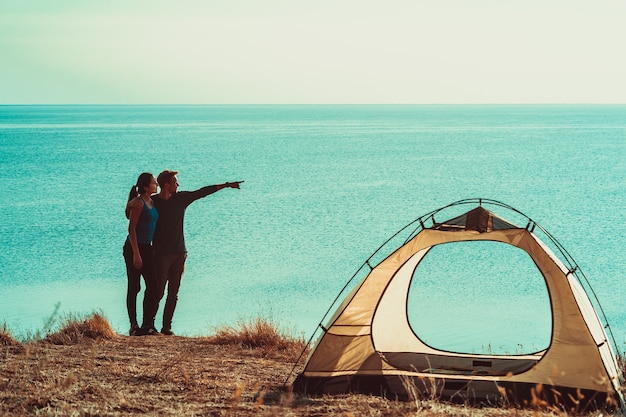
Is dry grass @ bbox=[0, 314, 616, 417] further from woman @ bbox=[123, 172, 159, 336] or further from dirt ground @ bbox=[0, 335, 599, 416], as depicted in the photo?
woman @ bbox=[123, 172, 159, 336]

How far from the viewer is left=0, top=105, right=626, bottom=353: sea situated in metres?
18.4

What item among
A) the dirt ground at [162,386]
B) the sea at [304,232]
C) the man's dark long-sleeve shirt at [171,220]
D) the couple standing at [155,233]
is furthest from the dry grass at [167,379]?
the man's dark long-sleeve shirt at [171,220]

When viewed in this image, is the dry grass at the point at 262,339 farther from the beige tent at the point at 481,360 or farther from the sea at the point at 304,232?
the beige tent at the point at 481,360

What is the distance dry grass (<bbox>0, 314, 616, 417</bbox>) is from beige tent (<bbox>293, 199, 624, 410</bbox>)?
0.49m

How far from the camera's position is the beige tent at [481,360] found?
7133 millimetres

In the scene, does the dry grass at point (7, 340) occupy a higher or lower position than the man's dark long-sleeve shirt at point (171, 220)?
lower

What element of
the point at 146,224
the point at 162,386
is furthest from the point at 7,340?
the point at 162,386

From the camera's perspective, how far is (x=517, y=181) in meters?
49.9

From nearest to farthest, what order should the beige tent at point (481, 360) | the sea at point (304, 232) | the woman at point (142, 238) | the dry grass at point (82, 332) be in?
the beige tent at point (481, 360) < the woman at point (142, 238) < the dry grass at point (82, 332) < the sea at point (304, 232)

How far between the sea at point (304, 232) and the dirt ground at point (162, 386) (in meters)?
0.60

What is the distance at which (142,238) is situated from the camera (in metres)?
9.27

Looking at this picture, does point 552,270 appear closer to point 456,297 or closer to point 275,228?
point 456,297

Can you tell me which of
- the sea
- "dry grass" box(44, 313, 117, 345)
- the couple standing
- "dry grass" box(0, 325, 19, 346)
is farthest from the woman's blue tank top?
"dry grass" box(0, 325, 19, 346)

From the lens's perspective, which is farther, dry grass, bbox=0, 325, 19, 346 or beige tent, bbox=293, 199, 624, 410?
dry grass, bbox=0, 325, 19, 346
